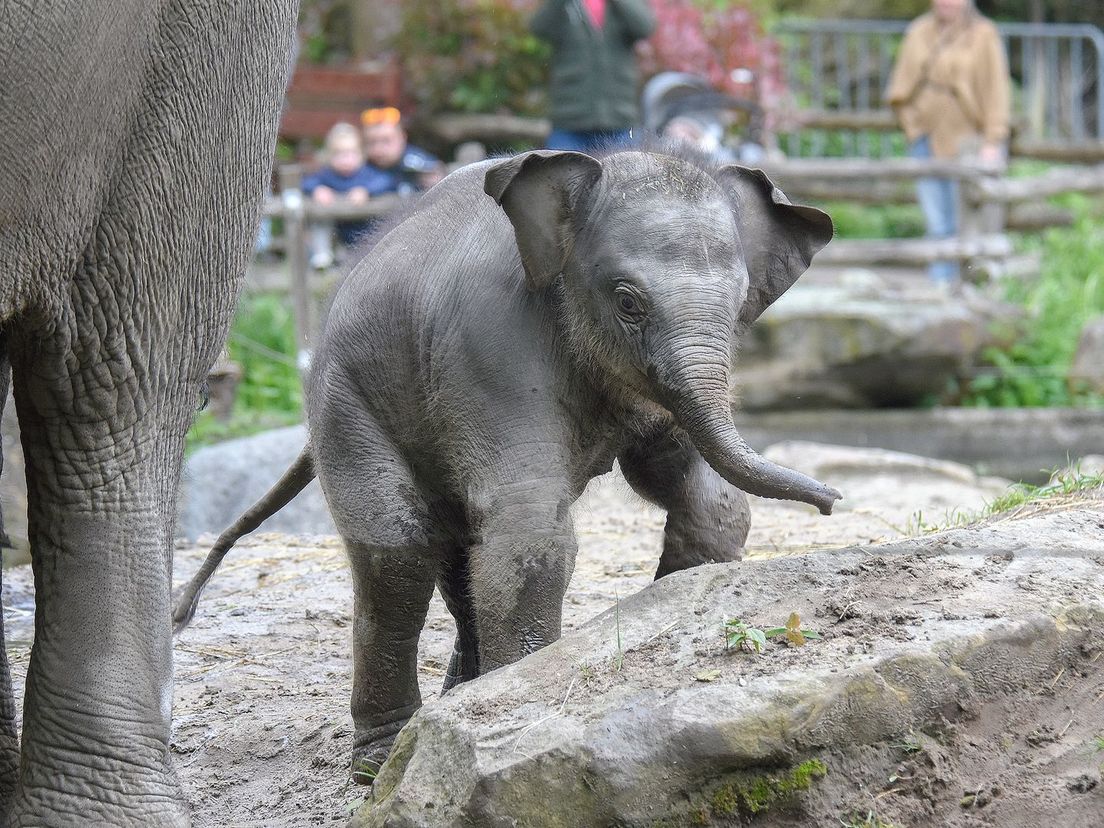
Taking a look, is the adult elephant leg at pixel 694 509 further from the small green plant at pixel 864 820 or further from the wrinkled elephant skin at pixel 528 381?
the small green plant at pixel 864 820

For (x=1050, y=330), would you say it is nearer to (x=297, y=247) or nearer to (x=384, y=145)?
(x=384, y=145)

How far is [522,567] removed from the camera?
10.9 feet

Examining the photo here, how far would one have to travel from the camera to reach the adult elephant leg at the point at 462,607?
3.88 m

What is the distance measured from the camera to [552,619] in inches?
132

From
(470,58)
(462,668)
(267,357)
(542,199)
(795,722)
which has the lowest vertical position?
(267,357)

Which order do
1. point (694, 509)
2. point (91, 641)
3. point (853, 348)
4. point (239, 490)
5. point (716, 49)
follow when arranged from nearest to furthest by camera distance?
point (91, 641)
point (694, 509)
point (239, 490)
point (853, 348)
point (716, 49)

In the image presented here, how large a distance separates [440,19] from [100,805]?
1283cm

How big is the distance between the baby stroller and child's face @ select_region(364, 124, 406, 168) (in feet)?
6.22

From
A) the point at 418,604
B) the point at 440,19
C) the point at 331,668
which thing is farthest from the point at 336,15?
the point at 418,604

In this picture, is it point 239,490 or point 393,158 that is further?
point 393,158

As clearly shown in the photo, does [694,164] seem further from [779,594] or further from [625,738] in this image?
[625,738]

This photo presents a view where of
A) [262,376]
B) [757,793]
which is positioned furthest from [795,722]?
[262,376]

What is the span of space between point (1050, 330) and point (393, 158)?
5.22 m

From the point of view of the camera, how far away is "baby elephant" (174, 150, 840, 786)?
10.9ft
